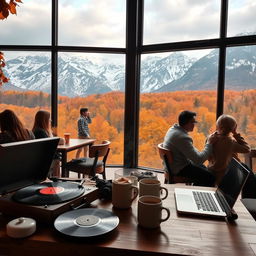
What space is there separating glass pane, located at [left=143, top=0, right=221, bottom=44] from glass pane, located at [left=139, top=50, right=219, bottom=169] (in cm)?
29

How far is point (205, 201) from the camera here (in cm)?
125

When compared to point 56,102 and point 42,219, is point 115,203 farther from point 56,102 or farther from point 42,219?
point 56,102

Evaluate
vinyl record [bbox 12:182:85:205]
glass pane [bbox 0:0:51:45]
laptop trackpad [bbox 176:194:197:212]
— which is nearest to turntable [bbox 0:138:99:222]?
vinyl record [bbox 12:182:85:205]

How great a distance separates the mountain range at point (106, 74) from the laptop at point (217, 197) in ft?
10.8

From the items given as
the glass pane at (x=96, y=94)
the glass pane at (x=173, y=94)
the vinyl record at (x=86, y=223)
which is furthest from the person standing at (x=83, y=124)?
the vinyl record at (x=86, y=223)

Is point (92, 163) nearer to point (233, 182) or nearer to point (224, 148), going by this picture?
point (224, 148)

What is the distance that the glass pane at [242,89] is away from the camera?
4074 millimetres

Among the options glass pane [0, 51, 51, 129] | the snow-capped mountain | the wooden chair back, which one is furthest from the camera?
glass pane [0, 51, 51, 129]

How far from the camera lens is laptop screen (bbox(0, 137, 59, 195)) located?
101cm

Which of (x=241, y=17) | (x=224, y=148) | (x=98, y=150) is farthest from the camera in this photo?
(x=241, y=17)

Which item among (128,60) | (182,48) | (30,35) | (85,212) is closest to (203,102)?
(182,48)

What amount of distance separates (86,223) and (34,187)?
0.36 m

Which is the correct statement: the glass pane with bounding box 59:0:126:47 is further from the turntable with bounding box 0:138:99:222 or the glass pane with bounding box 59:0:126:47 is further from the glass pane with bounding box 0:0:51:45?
the turntable with bounding box 0:138:99:222

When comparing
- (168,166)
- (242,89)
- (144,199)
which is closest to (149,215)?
(144,199)
